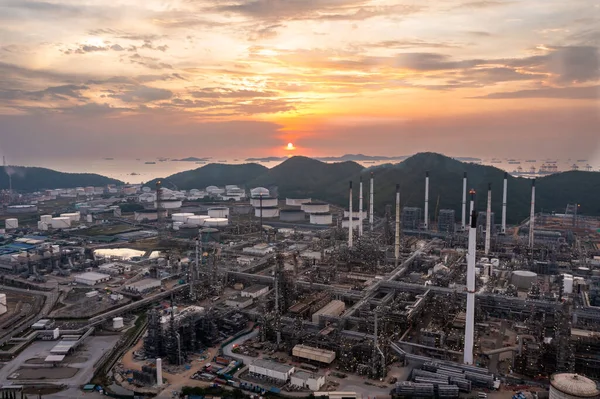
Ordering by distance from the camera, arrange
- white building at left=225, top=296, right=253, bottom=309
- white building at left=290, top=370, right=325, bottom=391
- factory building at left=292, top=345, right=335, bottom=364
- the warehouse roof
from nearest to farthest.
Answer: white building at left=290, top=370, right=325, bottom=391 < the warehouse roof < factory building at left=292, top=345, right=335, bottom=364 < white building at left=225, top=296, right=253, bottom=309

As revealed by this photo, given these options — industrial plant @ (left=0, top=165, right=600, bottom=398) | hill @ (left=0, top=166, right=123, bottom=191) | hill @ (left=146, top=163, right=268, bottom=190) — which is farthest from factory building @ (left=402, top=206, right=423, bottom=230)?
hill @ (left=0, top=166, right=123, bottom=191)

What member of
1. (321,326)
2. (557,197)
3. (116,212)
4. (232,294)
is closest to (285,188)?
(116,212)

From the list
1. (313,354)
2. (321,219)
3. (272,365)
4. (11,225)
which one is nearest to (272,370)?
(272,365)

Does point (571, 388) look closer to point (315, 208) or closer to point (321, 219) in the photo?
point (321, 219)

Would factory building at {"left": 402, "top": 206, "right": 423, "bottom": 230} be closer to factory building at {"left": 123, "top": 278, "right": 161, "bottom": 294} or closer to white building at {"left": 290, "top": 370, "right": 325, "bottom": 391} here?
factory building at {"left": 123, "top": 278, "right": 161, "bottom": 294}

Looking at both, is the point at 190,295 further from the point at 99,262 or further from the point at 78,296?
the point at 99,262
